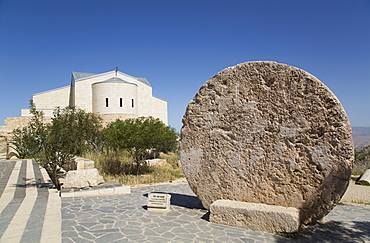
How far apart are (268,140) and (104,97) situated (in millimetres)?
27734

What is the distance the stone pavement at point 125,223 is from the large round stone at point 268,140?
1.99 feet

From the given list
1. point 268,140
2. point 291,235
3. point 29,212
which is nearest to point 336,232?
point 291,235

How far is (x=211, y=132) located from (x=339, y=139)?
2.27 metres

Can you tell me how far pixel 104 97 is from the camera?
3031 cm

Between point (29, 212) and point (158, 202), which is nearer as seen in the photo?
point (29, 212)

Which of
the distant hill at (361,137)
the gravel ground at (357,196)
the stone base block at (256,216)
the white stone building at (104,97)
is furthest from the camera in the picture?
the distant hill at (361,137)

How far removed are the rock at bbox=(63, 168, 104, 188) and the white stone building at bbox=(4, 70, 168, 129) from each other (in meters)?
19.1

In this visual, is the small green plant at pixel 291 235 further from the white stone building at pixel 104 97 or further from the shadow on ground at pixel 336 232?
the white stone building at pixel 104 97

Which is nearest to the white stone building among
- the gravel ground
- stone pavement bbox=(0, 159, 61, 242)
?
stone pavement bbox=(0, 159, 61, 242)

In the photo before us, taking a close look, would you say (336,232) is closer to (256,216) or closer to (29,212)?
(256,216)

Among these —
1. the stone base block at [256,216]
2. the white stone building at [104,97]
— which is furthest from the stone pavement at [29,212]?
the white stone building at [104,97]

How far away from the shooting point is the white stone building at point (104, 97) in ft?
98.5

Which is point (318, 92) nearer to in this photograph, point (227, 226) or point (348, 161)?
point (348, 161)

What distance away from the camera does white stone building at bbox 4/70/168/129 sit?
30.0 meters
